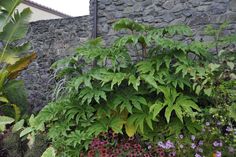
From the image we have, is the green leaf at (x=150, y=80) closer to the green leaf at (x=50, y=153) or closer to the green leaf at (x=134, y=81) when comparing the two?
the green leaf at (x=134, y=81)

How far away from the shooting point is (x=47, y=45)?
22.7ft

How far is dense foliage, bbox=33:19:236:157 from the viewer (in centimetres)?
371

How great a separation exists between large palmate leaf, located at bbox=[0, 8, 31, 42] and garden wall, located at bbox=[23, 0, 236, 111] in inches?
33.6

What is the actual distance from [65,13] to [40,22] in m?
6.80

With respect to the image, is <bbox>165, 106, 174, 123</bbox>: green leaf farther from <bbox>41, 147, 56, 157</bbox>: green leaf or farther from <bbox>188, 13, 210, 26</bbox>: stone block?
<bbox>188, 13, 210, 26</bbox>: stone block

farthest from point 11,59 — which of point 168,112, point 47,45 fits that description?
Answer: point 168,112

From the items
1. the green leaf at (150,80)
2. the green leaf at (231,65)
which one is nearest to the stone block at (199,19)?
the green leaf at (231,65)

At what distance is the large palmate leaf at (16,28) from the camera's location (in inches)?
230

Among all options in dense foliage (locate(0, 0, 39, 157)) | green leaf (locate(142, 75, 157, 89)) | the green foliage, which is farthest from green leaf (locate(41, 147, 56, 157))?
dense foliage (locate(0, 0, 39, 157))

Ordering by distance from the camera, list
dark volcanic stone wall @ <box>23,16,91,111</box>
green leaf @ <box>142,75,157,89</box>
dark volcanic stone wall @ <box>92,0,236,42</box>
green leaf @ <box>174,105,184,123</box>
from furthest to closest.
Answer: dark volcanic stone wall @ <box>23,16,91,111</box> < dark volcanic stone wall @ <box>92,0,236,42</box> < green leaf @ <box>142,75,157,89</box> < green leaf @ <box>174,105,184,123</box>

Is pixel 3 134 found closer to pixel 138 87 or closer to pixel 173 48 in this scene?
pixel 138 87

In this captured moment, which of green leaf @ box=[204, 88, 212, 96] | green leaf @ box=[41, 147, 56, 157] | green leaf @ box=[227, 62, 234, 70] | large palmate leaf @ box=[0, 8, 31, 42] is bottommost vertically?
green leaf @ box=[41, 147, 56, 157]

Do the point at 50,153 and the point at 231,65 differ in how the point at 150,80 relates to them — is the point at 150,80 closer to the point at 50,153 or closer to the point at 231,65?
the point at 231,65

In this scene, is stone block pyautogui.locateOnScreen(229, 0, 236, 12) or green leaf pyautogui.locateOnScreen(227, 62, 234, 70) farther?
stone block pyautogui.locateOnScreen(229, 0, 236, 12)
